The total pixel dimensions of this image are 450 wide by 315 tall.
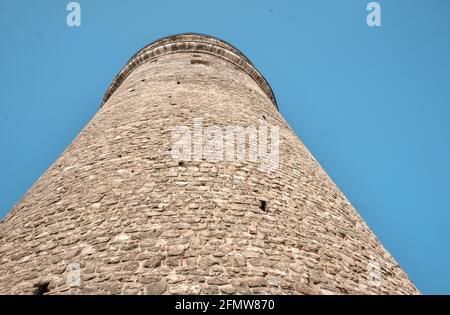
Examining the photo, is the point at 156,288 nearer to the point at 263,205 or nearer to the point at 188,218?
the point at 188,218

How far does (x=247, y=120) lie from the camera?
22.6 feet

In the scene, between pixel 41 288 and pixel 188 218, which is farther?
pixel 188 218

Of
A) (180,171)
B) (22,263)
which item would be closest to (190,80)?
(180,171)

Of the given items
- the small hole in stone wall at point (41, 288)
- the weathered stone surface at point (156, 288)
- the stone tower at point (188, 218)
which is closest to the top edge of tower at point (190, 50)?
the stone tower at point (188, 218)

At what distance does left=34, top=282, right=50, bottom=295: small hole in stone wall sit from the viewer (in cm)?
368

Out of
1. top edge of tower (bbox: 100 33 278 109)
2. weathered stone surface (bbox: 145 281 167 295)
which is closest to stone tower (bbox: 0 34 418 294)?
weathered stone surface (bbox: 145 281 167 295)

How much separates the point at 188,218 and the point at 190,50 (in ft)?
24.9

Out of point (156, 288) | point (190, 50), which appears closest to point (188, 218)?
point (156, 288)

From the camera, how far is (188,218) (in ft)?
13.9

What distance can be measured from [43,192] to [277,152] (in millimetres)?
3323

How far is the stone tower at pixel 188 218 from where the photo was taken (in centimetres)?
372

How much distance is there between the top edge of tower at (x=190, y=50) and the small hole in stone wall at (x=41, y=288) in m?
8.23

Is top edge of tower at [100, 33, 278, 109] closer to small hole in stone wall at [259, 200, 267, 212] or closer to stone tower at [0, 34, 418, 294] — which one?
stone tower at [0, 34, 418, 294]

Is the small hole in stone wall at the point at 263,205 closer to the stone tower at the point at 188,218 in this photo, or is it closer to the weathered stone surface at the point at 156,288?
the stone tower at the point at 188,218
